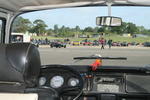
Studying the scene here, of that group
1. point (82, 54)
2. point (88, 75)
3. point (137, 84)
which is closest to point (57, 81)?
point (88, 75)

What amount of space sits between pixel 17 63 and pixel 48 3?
5.82 ft

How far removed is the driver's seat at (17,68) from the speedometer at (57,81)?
5.03 feet

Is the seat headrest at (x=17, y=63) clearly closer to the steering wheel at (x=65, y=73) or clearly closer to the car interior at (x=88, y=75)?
the car interior at (x=88, y=75)

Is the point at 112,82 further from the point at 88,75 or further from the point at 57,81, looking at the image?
the point at 57,81

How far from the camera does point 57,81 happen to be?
4676mm

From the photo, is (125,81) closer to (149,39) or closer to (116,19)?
(149,39)

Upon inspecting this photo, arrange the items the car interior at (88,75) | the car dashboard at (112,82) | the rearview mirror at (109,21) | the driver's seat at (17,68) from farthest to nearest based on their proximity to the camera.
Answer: the car dashboard at (112,82) < the car interior at (88,75) < the rearview mirror at (109,21) < the driver's seat at (17,68)

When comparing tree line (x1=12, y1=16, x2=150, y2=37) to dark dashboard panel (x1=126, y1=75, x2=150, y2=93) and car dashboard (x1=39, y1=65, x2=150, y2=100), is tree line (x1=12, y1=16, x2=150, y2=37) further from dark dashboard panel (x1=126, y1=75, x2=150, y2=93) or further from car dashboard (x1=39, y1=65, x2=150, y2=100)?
dark dashboard panel (x1=126, y1=75, x2=150, y2=93)

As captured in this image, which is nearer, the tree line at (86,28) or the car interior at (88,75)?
the car interior at (88,75)

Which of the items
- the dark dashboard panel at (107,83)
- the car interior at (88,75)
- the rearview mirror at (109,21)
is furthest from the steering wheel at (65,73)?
the rearview mirror at (109,21)

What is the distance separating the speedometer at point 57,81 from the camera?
464 cm

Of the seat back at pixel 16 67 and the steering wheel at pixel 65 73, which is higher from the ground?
the seat back at pixel 16 67

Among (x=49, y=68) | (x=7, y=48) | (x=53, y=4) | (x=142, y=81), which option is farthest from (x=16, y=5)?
(x=142, y=81)

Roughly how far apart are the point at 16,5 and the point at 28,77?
1779mm
